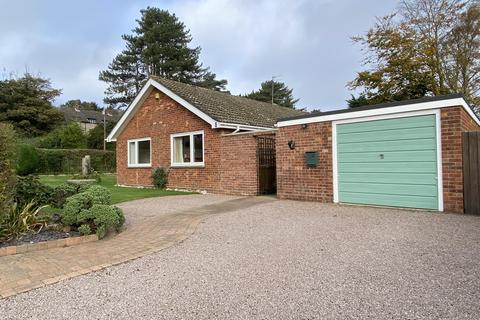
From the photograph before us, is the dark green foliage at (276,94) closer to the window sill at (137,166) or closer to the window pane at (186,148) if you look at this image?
the window sill at (137,166)

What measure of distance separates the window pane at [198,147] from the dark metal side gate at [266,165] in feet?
9.48

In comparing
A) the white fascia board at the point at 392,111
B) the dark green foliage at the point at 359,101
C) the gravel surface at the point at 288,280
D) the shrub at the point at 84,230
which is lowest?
the gravel surface at the point at 288,280

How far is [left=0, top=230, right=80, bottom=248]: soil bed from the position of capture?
482 centimetres

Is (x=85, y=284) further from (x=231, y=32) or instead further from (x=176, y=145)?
(x=231, y=32)

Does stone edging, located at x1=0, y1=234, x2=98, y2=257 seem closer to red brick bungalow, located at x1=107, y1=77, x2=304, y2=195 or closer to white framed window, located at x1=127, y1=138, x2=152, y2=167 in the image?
red brick bungalow, located at x1=107, y1=77, x2=304, y2=195

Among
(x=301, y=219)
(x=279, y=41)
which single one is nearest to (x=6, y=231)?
(x=301, y=219)

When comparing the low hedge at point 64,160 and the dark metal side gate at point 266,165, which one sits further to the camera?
the low hedge at point 64,160

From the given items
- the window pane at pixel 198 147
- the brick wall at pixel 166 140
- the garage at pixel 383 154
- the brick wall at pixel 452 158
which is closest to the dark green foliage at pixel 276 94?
the brick wall at pixel 166 140

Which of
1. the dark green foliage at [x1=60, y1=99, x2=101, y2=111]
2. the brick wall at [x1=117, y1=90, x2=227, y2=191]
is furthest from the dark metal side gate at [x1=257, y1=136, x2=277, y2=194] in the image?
the dark green foliage at [x1=60, y1=99, x2=101, y2=111]

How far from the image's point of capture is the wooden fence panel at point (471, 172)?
6.89 metres

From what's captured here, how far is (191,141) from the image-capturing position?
43.2 feet

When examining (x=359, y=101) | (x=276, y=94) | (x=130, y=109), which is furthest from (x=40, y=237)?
(x=276, y=94)

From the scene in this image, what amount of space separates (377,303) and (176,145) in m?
11.9

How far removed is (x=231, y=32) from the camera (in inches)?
631
